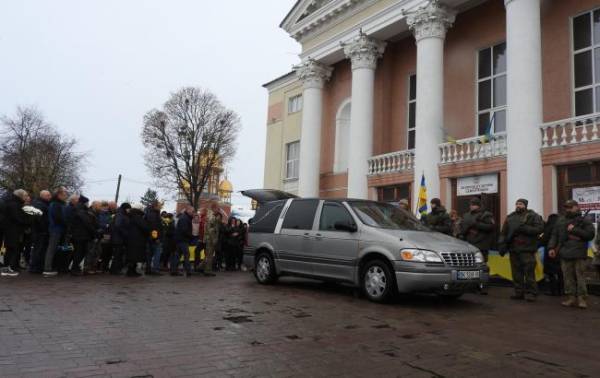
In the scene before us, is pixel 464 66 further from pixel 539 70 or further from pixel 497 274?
pixel 497 274

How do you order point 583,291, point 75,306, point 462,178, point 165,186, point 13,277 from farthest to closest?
1. point 165,186
2. point 462,178
3. point 13,277
4. point 583,291
5. point 75,306

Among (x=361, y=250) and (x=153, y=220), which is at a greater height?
(x=153, y=220)

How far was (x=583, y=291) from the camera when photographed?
837cm

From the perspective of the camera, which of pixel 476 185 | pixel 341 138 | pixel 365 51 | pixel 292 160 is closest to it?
pixel 476 185

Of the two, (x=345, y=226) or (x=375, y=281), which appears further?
(x=345, y=226)

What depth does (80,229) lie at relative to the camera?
438 inches

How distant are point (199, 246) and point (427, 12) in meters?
11.8

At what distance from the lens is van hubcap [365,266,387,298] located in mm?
8062

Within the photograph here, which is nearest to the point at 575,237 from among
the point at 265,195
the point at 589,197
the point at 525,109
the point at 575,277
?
the point at 575,277

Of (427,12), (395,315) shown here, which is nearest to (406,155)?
(427,12)

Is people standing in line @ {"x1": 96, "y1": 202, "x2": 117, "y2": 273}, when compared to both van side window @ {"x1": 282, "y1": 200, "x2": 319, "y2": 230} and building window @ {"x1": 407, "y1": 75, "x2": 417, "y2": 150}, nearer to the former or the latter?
van side window @ {"x1": 282, "y1": 200, "x2": 319, "y2": 230}

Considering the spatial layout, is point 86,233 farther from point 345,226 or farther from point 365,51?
point 365,51

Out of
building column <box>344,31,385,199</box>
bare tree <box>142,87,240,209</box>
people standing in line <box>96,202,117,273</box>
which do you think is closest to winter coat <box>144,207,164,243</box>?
people standing in line <box>96,202,117,273</box>

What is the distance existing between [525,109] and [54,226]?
1299 centimetres
